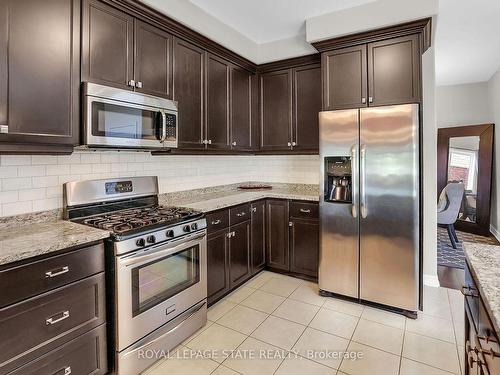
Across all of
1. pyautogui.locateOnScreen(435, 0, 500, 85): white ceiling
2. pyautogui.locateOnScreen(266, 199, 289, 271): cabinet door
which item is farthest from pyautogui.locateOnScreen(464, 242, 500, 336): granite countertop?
pyautogui.locateOnScreen(435, 0, 500, 85): white ceiling

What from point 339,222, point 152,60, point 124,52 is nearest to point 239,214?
point 339,222

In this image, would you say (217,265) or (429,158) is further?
(429,158)

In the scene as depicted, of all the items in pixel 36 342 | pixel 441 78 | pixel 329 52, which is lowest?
pixel 36 342

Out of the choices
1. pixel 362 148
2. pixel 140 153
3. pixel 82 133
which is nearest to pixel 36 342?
pixel 82 133

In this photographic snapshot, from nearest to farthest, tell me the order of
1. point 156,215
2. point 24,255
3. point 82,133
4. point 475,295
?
1. point 475,295
2. point 24,255
3. point 82,133
4. point 156,215

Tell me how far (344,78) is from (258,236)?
6.05 feet

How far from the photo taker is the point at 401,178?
2.50 m

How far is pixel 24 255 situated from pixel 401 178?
2.59 m

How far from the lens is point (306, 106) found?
11.1ft

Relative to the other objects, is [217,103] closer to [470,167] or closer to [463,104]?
[470,167]

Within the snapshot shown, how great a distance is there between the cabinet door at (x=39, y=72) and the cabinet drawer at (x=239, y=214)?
148 cm

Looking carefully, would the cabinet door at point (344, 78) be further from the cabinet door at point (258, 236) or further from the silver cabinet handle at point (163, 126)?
the silver cabinet handle at point (163, 126)

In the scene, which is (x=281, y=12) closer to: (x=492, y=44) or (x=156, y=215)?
(x=156, y=215)

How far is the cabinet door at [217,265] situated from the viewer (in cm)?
261
